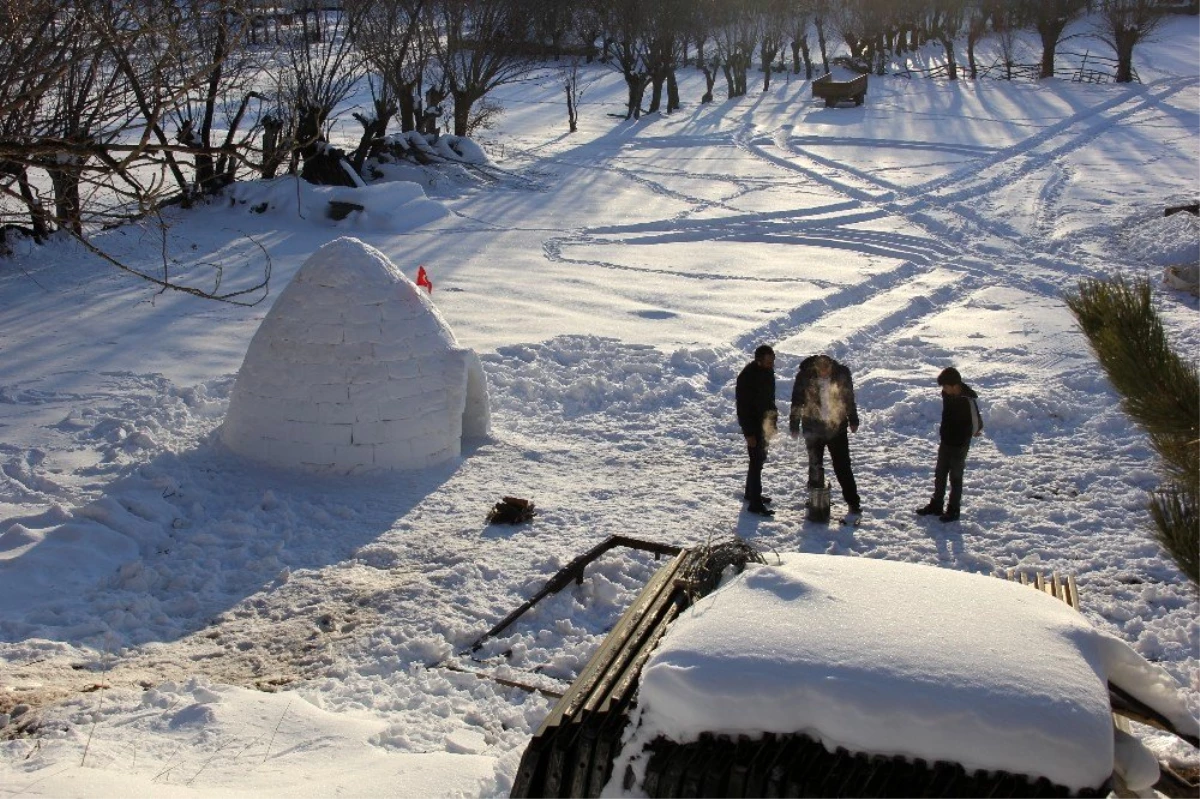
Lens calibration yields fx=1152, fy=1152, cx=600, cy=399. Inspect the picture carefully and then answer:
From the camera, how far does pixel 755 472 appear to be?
8984 millimetres

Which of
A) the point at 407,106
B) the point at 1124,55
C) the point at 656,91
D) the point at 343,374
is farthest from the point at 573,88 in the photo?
the point at 343,374

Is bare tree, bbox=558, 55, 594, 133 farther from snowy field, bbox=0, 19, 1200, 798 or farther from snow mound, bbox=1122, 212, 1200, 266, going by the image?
snow mound, bbox=1122, 212, 1200, 266

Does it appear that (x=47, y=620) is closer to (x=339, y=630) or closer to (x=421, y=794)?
(x=339, y=630)

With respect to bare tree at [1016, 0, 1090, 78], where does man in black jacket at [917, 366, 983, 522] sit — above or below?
below

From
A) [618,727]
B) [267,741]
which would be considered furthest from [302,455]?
[618,727]

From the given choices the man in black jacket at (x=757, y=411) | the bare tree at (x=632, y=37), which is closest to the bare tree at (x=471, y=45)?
the bare tree at (x=632, y=37)

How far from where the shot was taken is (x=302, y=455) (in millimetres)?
9477

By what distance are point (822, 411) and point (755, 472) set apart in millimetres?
735

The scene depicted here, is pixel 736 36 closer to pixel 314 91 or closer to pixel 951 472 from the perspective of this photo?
pixel 314 91

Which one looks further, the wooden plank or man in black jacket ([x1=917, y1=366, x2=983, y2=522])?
man in black jacket ([x1=917, y1=366, x2=983, y2=522])

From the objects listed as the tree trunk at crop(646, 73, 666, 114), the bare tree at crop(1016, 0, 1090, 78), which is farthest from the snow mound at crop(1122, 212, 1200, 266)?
the bare tree at crop(1016, 0, 1090, 78)

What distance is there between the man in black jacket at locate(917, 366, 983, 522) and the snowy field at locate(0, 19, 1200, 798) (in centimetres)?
26

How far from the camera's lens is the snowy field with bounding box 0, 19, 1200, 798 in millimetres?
6117

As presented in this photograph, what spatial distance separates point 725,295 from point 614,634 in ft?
36.9
